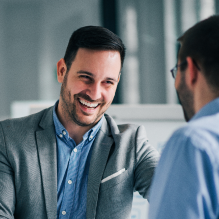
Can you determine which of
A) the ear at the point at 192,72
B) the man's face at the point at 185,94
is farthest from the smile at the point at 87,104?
the ear at the point at 192,72

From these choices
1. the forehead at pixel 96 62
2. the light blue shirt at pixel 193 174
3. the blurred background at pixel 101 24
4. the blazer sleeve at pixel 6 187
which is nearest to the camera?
the light blue shirt at pixel 193 174

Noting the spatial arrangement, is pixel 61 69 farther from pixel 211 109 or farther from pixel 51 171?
pixel 211 109

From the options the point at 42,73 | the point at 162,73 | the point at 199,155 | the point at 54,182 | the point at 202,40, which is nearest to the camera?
the point at 199,155

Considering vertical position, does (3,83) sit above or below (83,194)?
above

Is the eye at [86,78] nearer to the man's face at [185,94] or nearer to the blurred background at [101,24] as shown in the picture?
the man's face at [185,94]

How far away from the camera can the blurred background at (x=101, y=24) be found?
310 centimetres

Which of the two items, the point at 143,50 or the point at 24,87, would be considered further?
the point at 24,87

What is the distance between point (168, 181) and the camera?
0.60 metres

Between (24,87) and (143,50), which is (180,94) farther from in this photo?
(24,87)

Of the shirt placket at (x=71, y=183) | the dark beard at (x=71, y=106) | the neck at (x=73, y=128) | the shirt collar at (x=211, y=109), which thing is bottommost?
the shirt placket at (x=71, y=183)

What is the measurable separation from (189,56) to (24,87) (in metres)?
3.35

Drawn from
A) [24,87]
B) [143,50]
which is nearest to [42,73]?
[24,87]

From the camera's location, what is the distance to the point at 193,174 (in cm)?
57

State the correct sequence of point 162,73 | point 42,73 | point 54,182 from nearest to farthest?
point 54,182
point 162,73
point 42,73
